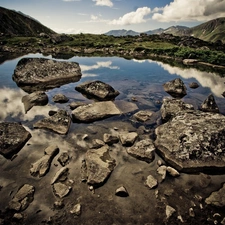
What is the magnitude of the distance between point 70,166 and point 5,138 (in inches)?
173

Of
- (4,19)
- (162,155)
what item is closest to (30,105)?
(162,155)

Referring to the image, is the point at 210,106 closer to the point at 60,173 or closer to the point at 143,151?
the point at 143,151

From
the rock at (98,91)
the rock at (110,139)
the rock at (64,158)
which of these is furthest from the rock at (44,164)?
the rock at (98,91)

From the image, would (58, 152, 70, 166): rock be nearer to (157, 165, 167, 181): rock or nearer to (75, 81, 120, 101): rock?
(157, 165, 167, 181): rock

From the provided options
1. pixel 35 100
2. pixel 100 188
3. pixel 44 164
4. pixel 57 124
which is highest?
pixel 35 100

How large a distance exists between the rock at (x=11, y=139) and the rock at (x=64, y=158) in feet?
8.95

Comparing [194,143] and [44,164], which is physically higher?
[194,143]

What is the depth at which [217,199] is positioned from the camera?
8.08 metres

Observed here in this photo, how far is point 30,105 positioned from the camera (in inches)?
695

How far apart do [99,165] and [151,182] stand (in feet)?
8.67

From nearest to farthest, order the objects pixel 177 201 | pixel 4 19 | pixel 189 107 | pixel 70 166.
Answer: pixel 177 201
pixel 70 166
pixel 189 107
pixel 4 19

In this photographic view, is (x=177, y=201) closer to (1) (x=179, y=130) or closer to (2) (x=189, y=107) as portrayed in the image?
(1) (x=179, y=130)

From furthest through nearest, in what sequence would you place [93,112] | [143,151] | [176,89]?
[176,89] → [93,112] → [143,151]

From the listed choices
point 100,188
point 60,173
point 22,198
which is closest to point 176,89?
point 100,188
